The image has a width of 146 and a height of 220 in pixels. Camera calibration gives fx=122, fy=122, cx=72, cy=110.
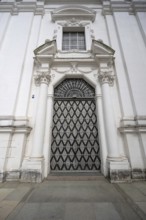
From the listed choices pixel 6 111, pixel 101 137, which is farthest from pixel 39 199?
pixel 6 111

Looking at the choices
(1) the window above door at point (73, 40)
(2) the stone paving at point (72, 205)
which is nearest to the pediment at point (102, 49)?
(1) the window above door at point (73, 40)

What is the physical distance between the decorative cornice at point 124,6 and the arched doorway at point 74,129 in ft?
18.0

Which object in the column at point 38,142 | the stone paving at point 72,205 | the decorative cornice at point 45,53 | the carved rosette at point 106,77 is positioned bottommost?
the stone paving at point 72,205

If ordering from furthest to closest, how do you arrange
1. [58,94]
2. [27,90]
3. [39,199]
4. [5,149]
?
[58,94] < [27,90] < [5,149] < [39,199]

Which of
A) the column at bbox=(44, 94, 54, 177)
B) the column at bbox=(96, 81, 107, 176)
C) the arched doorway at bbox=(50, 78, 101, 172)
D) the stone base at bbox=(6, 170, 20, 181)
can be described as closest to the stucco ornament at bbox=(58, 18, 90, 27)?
the arched doorway at bbox=(50, 78, 101, 172)

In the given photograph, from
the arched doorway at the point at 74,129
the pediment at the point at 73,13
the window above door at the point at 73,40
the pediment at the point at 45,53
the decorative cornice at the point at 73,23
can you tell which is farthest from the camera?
the pediment at the point at 73,13

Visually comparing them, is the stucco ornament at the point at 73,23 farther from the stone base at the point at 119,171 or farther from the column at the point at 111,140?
the stone base at the point at 119,171

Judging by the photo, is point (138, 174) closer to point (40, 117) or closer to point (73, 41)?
point (40, 117)

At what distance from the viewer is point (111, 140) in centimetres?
437

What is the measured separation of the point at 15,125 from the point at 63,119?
6.09ft

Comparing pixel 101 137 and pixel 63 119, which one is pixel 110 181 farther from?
pixel 63 119

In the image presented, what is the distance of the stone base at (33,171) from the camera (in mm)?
3746

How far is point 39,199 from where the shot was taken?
97.0 inches

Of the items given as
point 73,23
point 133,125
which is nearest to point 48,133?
point 133,125
